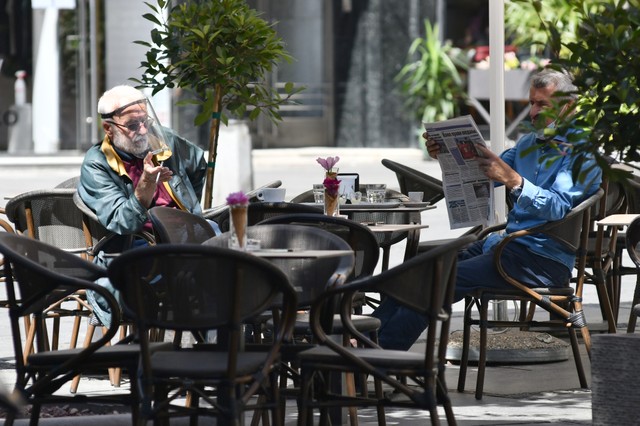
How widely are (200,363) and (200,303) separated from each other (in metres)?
0.21

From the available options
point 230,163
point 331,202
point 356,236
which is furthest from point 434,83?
point 356,236

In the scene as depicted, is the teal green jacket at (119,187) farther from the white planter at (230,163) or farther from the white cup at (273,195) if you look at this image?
the white planter at (230,163)

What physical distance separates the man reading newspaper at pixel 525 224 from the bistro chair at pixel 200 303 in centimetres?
197

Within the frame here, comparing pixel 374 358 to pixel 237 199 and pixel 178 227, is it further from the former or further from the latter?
pixel 178 227

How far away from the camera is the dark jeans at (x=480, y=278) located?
632 centimetres

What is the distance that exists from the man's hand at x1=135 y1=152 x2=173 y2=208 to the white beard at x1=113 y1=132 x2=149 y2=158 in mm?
199

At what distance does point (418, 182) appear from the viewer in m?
8.58

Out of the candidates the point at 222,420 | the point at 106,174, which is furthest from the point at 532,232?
the point at 222,420

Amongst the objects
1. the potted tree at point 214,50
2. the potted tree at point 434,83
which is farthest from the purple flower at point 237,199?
the potted tree at point 434,83

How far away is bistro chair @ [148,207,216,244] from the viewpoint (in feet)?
18.7

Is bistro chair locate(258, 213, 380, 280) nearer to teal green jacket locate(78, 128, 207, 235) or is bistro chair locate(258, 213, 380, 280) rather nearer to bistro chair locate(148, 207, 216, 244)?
bistro chair locate(148, 207, 216, 244)

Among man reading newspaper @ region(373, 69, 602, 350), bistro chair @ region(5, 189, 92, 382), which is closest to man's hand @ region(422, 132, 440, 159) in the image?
man reading newspaper @ region(373, 69, 602, 350)

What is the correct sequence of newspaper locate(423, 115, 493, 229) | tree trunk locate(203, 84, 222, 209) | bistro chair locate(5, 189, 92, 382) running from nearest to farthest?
newspaper locate(423, 115, 493, 229) → bistro chair locate(5, 189, 92, 382) → tree trunk locate(203, 84, 222, 209)

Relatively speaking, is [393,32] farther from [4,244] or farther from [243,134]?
[4,244]
